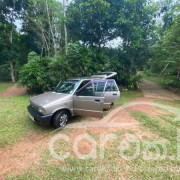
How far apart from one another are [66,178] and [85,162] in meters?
0.46

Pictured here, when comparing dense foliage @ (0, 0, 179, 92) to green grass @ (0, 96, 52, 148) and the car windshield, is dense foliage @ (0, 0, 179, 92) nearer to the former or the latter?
the car windshield

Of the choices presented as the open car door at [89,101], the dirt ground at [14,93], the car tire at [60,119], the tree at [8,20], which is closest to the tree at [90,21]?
the dirt ground at [14,93]

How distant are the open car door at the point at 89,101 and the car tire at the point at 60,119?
0.38 meters

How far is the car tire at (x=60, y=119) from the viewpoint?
3.47 meters

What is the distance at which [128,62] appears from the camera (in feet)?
34.1

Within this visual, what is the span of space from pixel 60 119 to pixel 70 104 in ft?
1.83

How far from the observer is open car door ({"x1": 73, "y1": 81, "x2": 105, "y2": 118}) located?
11.8ft

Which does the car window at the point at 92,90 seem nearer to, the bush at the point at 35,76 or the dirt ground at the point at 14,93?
the bush at the point at 35,76

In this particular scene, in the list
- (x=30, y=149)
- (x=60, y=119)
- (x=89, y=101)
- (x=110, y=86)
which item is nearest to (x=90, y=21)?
(x=110, y=86)

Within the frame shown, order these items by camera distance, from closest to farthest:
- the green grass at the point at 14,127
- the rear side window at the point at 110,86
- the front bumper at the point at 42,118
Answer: the green grass at the point at 14,127 < the front bumper at the point at 42,118 < the rear side window at the point at 110,86

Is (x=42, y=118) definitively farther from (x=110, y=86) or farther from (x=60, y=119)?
(x=110, y=86)

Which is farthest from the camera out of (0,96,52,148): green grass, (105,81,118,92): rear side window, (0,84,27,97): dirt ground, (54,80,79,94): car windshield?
(0,84,27,97): dirt ground

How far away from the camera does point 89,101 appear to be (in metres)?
3.71

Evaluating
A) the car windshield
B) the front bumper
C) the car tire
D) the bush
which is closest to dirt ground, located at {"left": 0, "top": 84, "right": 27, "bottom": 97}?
the bush
